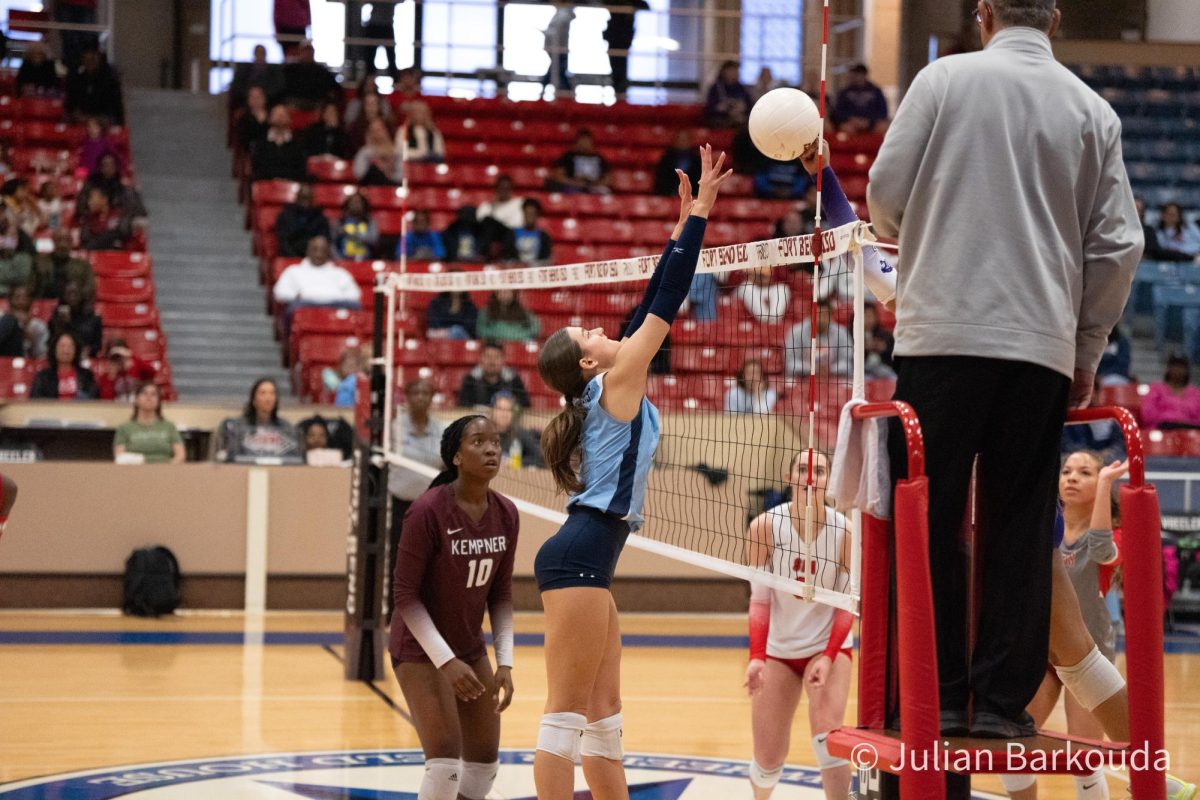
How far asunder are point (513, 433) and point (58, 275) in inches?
189

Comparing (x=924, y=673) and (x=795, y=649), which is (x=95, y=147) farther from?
(x=924, y=673)

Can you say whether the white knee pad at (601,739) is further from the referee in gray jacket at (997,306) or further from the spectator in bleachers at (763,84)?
the spectator in bleachers at (763,84)

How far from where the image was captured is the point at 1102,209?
11.0ft

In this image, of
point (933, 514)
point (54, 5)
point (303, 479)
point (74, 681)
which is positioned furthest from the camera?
point (54, 5)

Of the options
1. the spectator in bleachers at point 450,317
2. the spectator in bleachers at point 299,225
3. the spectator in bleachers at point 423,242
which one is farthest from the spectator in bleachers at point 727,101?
the spectator in bleachers at point 450,317

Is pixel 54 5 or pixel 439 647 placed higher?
pixel 54 5

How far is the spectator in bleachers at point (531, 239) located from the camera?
14.7m

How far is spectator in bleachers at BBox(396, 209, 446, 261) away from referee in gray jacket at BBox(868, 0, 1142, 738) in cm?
1139

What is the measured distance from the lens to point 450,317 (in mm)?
13266

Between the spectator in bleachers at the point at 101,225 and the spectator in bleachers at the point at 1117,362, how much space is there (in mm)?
9015

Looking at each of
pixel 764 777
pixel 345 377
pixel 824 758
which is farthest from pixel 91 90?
pixel 824 758

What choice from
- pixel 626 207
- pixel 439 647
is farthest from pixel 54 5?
pixel 439 647

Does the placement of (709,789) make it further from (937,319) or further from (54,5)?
(54,5)

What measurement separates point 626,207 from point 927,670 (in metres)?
13.4
